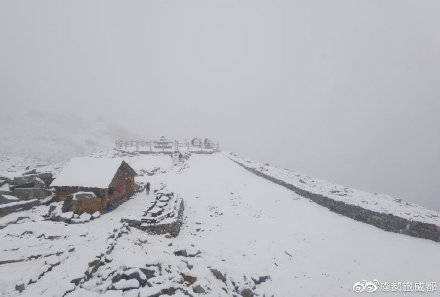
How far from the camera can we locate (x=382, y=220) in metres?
16.2

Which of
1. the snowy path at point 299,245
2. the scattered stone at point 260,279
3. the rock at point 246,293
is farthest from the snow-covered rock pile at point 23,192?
the scattered stone at point 260,279

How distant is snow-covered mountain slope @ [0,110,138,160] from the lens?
154 feet

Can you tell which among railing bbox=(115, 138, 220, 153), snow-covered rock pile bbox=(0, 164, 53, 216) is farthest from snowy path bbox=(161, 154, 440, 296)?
railing bbox=(115, 138, 220, 153)

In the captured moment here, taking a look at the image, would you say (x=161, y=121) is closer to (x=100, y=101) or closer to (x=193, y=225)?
(x=100, y=101)

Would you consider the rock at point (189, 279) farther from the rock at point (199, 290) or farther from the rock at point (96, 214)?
the rock at point (96, 214)

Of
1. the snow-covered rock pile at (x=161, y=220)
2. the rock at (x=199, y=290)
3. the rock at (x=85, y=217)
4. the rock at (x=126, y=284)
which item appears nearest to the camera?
the rock at (x=126, y=284)

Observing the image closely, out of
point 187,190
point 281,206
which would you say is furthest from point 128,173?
point 281,206

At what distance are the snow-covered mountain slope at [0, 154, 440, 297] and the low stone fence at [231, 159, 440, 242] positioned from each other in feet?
1.74

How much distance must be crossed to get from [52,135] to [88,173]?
52.7 meters

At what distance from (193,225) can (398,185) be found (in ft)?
370

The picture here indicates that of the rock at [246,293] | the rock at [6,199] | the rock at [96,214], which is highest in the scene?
the rock at [6,199]

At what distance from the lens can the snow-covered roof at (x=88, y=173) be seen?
57.4ft

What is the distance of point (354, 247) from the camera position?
14180 mm

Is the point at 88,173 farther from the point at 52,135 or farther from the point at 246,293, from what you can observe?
the point at 52,135
